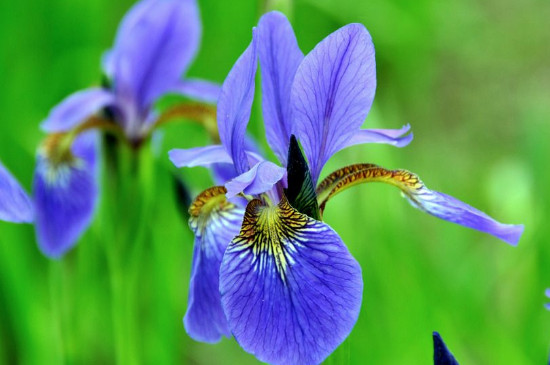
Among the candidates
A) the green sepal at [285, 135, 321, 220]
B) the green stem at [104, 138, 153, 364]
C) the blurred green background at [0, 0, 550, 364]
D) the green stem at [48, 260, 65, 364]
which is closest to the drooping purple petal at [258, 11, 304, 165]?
the green sepal at [285, 135, 321, 220]

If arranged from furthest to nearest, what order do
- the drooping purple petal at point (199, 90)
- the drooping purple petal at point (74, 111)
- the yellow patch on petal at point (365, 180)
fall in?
1. the drooping purple petal at point (199, 90)
2. the drooping purple petal at point (74, 111)
3. the yellow patch on petal at point (365, 180)

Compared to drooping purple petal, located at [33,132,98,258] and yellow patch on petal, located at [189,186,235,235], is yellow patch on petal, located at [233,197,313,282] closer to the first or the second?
yellow patch on petal, located at [189,186,235,235]

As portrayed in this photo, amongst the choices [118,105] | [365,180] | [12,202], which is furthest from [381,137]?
[118,105]

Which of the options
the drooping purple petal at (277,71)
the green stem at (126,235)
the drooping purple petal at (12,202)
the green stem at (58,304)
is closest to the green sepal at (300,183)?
the drooping purple petal at (277,71)

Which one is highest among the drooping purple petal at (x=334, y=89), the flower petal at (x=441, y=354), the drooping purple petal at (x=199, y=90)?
the drooping purple petal at (x=199, y=90)

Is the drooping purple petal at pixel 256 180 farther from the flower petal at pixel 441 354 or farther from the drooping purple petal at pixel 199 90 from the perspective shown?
the drooping purple petal at pixel 199 90

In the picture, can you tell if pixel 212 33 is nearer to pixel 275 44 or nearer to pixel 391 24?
pixel 391 24

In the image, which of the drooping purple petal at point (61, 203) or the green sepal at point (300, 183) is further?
the drooping purple petal at point (61, 203)
